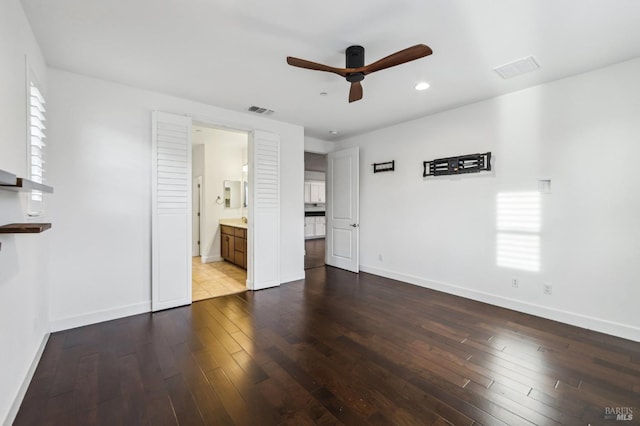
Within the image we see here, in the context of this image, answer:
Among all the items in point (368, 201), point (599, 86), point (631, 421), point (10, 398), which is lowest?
point (631, 421)

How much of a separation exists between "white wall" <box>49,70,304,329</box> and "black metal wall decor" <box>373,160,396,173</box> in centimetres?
326

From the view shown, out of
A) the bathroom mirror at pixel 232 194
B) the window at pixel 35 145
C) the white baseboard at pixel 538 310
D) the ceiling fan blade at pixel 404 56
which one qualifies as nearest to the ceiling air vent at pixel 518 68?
the ceiling fan blade at pixel 404 56

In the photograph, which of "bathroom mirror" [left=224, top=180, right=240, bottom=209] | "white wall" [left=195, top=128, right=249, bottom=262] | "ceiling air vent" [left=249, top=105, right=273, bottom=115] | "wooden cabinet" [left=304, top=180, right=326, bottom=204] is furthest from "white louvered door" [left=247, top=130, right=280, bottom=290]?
"wooden cabinet" [left=304, top=180, right=326, bottom=204]

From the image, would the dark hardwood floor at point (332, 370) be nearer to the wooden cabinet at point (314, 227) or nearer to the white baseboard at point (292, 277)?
the white baseboard at point (292, 277)

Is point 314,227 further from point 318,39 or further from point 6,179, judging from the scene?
point 6,179

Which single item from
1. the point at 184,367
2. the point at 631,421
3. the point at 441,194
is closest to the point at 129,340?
the point at 184,367

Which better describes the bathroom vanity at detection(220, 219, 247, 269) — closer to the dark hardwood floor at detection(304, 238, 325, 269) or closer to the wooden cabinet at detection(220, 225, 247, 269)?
the wooden cabinet at detection(220, 225, 247, 269)

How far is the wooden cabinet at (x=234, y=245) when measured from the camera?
17.7 ft

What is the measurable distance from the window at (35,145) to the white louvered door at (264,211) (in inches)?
90.6

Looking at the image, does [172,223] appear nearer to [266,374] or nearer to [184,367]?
[184,367]

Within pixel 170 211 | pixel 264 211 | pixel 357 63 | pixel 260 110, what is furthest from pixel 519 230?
pixel 170 211

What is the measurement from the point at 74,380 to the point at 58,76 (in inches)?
115

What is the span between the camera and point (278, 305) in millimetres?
3609

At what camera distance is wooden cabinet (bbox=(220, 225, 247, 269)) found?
541 cm
